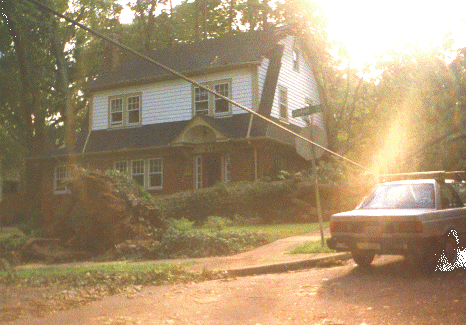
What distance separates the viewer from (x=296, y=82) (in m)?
29.6

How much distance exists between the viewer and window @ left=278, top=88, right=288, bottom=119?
27.4 m

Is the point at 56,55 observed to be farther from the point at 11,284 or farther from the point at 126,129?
the point at 11,284

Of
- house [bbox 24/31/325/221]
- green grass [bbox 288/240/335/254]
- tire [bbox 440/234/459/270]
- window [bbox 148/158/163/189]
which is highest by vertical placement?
house [bbox 24/31/325/221]

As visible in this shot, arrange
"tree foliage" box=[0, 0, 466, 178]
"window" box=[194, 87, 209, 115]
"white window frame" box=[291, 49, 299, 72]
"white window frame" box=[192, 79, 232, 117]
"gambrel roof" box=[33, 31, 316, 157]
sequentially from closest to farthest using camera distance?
"tree foliage" box=[0, 0, 466, 178] → "gambrel roof" box=[33, 31, 316, 157] → "white window frame" box=[192, 79, 232, 117] → "window" box=[194, 87, 209, 115] → "white window frame" box=[291, 49, 299, 72]

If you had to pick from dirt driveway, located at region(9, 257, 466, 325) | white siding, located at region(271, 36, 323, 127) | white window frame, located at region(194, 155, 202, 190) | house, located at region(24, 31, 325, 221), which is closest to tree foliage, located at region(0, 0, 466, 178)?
white siding, located at region(271, 36, 323, 127)

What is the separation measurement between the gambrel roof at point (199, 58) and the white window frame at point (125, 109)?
26.8 inches

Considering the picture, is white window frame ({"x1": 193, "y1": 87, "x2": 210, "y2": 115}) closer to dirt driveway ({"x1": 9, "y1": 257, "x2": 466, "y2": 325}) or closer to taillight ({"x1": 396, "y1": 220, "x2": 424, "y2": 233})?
dirt driveway ({"x1": 9, "y1": 257, "x2": 466, "y2": 325})

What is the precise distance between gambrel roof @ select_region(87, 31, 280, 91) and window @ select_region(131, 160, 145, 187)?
4070 millimetres

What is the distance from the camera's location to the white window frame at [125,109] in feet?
96.1

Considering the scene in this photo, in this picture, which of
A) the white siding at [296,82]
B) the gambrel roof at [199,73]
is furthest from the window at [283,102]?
the gambrel roof at [199,73]

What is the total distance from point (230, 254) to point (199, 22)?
34961 millimetres

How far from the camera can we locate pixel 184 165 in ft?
88.0

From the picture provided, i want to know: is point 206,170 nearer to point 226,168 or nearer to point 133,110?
point 226,168

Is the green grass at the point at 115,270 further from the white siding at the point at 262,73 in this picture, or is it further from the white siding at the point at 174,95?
the white siding at the point at 262,73
